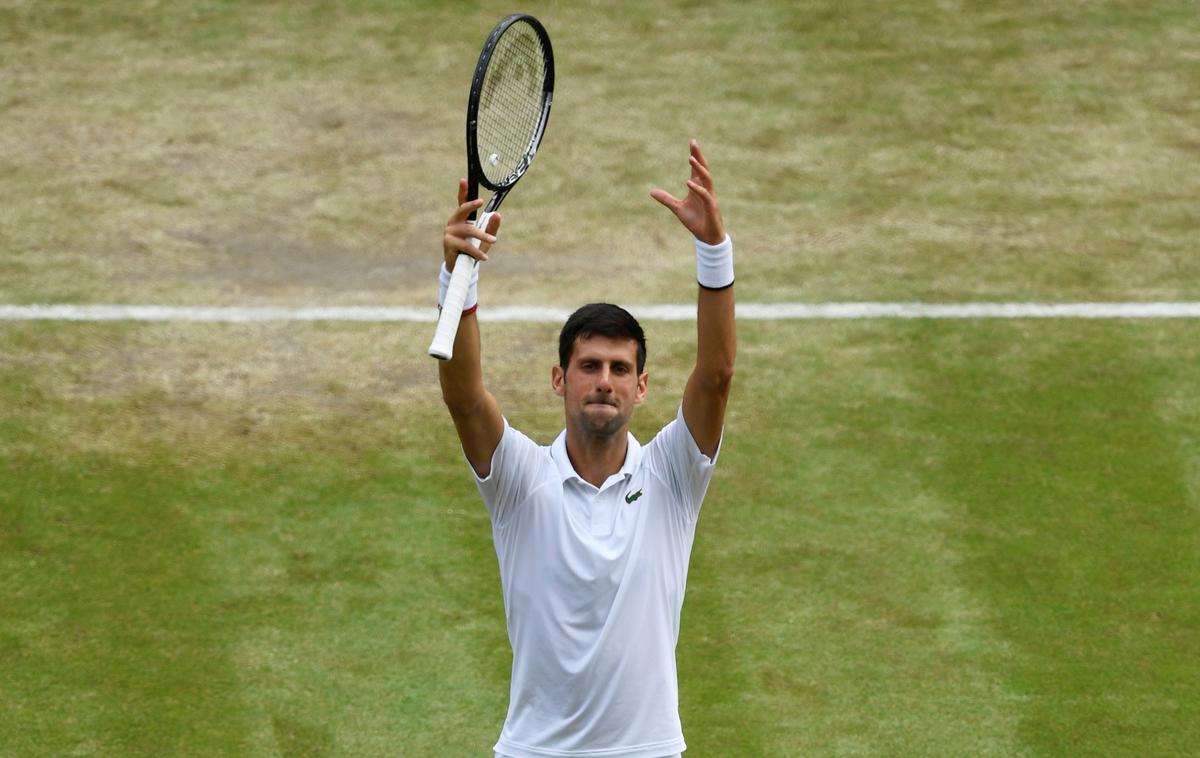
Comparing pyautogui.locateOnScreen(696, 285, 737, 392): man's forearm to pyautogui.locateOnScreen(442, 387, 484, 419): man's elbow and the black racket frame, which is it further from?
the black racket frame

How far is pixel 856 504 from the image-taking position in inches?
387

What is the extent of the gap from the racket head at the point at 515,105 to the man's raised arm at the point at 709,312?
3.23 feet

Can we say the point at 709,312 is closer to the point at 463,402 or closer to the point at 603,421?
the point at 603,421

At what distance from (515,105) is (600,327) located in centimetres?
190

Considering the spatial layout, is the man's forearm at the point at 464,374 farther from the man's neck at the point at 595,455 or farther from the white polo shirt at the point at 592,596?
the man's neck at the point at 595,455

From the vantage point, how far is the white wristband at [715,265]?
579 cm

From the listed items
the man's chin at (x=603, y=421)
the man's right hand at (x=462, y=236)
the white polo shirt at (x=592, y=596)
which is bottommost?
the white polo shirt at (x=592, y=596)

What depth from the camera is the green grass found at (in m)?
8.44

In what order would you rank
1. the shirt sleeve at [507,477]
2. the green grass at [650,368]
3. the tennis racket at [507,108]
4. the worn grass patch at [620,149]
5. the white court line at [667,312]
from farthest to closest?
the worn grass patch at [620,149] → the white court line at [667,312] → the green grass at [650,368] → the tennis racket at [507,108] → the shirt sleeve at [507,477]

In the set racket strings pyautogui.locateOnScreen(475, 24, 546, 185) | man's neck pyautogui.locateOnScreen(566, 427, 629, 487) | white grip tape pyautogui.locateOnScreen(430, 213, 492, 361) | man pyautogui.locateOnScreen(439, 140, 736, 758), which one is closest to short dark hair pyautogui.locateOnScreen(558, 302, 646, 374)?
man pyautogui.locateOnScreen(439, 140, 736, 758)

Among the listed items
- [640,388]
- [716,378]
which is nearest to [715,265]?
[716,378]

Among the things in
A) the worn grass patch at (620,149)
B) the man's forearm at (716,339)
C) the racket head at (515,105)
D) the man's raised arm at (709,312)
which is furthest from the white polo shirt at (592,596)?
the worn grass patch at (620,149)

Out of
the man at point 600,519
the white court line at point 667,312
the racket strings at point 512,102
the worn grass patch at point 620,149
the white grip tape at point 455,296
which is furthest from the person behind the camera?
the worn grass patch at point 620,149

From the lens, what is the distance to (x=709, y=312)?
19.2ft
